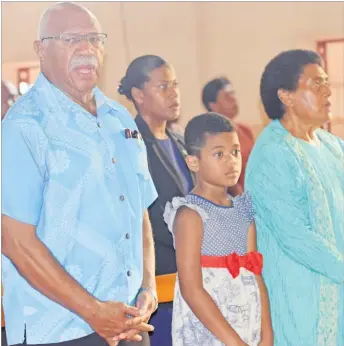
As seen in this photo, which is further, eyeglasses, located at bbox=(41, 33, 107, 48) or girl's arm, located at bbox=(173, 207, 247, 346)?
girl's arm, located at bbox=(173, 207, 247, 346)

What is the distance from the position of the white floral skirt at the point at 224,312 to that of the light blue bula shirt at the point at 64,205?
519 mm

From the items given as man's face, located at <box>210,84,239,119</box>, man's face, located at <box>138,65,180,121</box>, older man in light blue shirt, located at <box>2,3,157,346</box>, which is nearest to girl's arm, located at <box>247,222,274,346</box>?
older man in light blue shirt, located at <box>2,3,157,346</box>

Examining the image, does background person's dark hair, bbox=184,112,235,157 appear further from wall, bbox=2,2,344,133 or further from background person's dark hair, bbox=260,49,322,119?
wall, bbox=2,2,344,133

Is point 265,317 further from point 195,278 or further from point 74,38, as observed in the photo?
point 74,38

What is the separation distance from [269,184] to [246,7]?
3665mm

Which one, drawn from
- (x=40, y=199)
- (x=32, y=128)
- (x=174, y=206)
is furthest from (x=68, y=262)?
(x=174, y=206)

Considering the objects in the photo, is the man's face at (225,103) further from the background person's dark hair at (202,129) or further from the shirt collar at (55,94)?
the shirt collar at (55,94)

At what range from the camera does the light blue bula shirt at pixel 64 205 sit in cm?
213

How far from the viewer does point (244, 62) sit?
6383 millimetres

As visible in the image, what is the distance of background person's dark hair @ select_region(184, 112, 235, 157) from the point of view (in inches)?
114

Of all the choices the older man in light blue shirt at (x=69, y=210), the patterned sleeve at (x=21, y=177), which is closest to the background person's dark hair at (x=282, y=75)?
the older man in light blue shirt at (x=69, y=210)

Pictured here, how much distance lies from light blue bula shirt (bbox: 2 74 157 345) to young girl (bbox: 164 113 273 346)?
1.50ft

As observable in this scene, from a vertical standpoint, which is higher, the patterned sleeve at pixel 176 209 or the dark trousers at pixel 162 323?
the patterned sleeve at pixel 176 209

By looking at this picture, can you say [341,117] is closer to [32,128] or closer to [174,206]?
[174,206]
